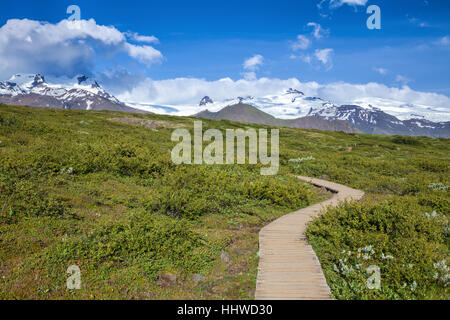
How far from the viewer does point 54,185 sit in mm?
14156

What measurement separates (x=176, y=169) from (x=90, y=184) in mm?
6000

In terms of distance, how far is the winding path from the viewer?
7230mm

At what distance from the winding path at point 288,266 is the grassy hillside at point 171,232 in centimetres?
38

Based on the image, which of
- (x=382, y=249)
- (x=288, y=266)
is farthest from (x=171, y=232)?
(x=382, y=249)

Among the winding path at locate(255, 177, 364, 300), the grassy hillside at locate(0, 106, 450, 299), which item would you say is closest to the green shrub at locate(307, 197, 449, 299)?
the grassy hillside at locate(0, 106, 450, 299)

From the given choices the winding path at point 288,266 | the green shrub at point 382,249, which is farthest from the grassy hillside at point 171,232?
the winding path at point 288,266

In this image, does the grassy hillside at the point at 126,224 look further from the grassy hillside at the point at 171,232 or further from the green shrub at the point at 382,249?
the green shrub at the point at 382,249

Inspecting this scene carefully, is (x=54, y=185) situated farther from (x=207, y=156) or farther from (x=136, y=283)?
(x=207, y=156)

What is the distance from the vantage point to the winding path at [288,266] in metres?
7.23

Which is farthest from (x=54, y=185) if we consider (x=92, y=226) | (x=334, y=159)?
(x=334, y=159)

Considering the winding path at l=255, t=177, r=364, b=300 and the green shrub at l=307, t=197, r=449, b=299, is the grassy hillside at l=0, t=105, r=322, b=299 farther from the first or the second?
the green shrub at l=307, t=197, r=449, b=299

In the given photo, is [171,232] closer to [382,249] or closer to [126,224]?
[126,224]
